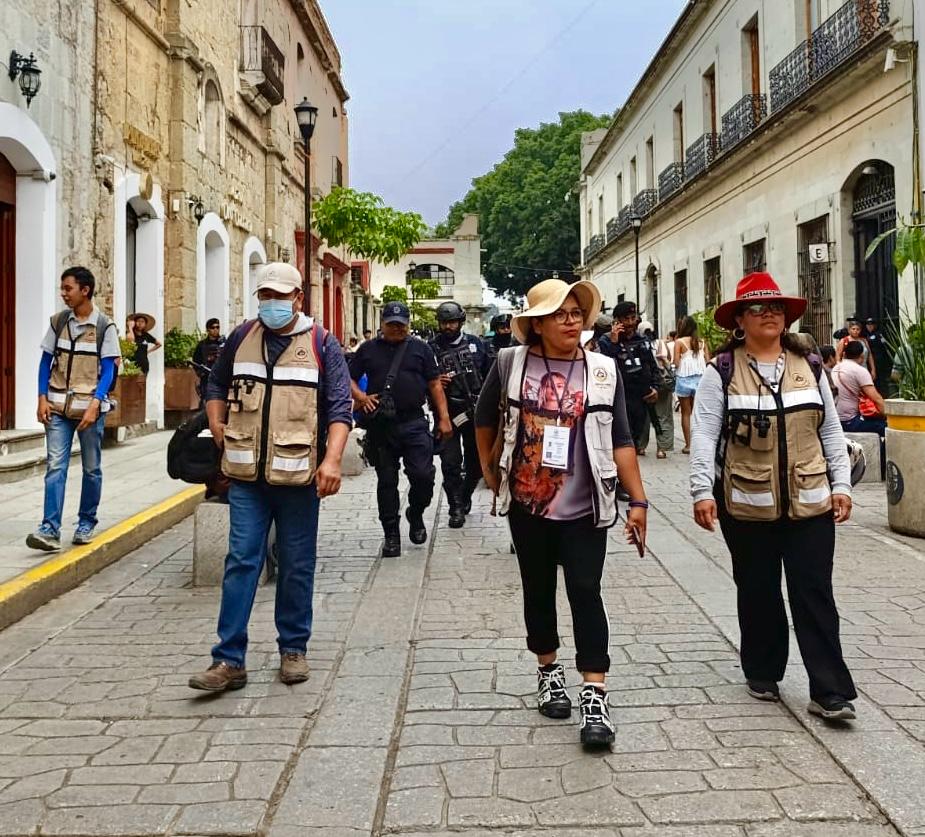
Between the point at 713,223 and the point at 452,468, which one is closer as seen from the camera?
the point at 452,468

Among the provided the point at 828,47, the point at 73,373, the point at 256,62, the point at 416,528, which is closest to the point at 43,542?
the point at 73,373

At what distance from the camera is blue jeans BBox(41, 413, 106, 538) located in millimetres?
6594

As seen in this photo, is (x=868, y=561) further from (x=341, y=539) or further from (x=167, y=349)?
(x=167, y=349)

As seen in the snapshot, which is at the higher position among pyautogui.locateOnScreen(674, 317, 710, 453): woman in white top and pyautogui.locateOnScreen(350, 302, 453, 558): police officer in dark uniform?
pyautogui.locateOnScreen(674, 317, 710, 453): woman in white top

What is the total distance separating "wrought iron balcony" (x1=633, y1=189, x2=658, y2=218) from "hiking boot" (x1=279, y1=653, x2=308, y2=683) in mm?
29306

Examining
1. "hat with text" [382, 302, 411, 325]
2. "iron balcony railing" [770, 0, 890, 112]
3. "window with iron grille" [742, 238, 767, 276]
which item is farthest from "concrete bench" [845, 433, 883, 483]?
"window with iron grille" [742, 238, 767, 276]

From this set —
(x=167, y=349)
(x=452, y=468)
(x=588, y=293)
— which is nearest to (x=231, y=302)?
(x=167, y=349)

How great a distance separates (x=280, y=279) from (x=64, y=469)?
304 cm

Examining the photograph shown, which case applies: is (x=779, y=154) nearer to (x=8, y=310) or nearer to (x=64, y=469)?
(x=8, y=310)

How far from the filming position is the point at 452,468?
813 centimetres

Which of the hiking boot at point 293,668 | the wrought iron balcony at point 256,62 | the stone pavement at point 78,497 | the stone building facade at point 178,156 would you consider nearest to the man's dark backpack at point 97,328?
the stone pavement at point 78,497

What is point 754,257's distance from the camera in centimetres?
2247

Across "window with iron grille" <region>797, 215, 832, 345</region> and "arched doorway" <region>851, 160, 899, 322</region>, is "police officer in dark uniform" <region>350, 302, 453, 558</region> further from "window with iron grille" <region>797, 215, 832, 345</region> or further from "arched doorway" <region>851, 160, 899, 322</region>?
"window with iron grille" <region>797, 215, 832, 345</region>

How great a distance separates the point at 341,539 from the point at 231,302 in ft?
39.2
